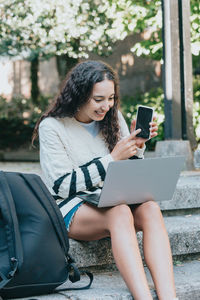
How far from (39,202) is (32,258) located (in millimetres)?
272

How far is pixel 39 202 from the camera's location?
94.8 inches

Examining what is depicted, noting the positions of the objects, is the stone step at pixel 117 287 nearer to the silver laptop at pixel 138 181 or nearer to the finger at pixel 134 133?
the silver laptop at pixel 138 181

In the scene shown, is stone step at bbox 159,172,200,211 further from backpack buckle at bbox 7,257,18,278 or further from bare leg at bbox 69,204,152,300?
backpack buckle at bbox 7,257,18,278

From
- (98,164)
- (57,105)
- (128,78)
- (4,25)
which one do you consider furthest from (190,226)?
(128,78)

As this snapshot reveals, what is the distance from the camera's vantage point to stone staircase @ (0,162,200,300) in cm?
248

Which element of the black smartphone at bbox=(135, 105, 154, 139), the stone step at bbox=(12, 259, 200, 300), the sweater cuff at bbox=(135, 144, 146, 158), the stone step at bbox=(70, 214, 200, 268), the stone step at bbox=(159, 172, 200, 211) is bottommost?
the stone step at bbox=(12, 259, 200, 300)

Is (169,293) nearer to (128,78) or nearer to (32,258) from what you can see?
(32,258)

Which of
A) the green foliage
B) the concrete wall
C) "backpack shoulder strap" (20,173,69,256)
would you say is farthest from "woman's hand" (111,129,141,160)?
the concrete wall

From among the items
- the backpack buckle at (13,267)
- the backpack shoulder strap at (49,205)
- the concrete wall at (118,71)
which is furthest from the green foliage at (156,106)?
the backpack buckle at (13,267)

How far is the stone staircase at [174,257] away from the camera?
248 cm

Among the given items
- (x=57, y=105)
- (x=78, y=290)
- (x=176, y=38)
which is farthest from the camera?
(x=176, y=38)

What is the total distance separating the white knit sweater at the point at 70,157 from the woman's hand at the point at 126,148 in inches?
2.2

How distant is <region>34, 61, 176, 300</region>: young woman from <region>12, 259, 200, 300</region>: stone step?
14cm

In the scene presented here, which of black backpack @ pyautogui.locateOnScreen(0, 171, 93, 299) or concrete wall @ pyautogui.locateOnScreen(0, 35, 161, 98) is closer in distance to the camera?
black backpack @ pyautogui.locateOnScreen(0, 171, 93, 299)
